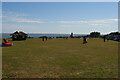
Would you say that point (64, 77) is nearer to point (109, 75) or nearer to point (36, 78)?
point (36, 78)

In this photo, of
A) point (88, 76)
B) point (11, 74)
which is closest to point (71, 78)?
point (88, 76)

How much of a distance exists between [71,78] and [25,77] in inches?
90.2

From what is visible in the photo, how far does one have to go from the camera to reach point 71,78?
18.9 feet

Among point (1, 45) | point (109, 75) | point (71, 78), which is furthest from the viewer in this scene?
point (1, 45)

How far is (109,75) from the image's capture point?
6.16m

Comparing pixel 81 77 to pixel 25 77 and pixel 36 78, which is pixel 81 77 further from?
pixel 25 77

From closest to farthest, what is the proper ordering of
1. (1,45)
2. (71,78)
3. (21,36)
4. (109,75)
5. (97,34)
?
1. (71,78)
2. (109,75)
3. (1,45)
4. (21,36)
5. (97,34)

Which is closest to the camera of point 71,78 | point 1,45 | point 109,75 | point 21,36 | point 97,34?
point 71,78

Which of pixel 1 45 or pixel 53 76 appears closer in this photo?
pixel 53 76

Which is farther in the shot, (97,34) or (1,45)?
(97,34)

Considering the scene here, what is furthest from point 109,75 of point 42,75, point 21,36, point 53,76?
point 21,36

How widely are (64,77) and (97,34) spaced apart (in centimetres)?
9338

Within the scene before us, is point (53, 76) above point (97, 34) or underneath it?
underneath

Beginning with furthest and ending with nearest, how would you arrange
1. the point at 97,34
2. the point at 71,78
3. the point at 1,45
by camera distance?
the point at 97,34 → the point at 1,45 → the point at 71,78
